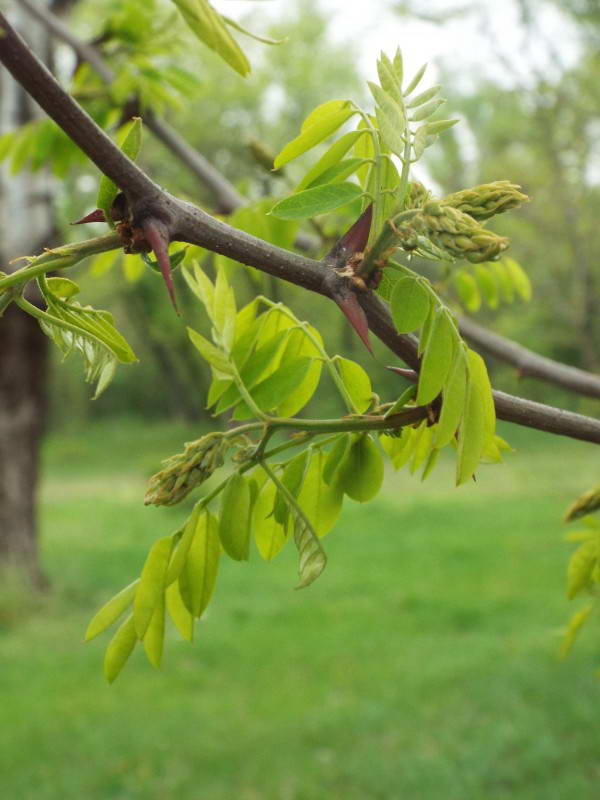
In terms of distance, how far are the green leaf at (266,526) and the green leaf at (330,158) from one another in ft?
1.19

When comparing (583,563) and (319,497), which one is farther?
(583,563)

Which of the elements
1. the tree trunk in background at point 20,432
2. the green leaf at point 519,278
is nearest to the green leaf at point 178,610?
the green leaf at point 519,278

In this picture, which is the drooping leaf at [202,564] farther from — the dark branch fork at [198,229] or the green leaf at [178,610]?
the dark branch fork at [198,229]

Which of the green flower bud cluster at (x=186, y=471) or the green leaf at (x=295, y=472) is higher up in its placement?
the green flower bud cluster at (x=186, y=471)

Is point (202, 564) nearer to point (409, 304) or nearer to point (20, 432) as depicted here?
point (409, 304)

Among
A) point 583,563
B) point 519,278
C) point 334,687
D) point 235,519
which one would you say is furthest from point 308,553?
point 334,687

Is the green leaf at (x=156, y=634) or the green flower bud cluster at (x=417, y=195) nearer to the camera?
the green flower bud cluster at (x=417, y=195)

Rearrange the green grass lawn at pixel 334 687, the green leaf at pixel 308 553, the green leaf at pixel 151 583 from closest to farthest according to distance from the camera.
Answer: the green leaf at pixel 308 553, the green leaf at pixel 151 583, the green grass lawn at pixel 334 687

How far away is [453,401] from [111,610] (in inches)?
18.2

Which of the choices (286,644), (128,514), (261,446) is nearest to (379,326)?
(261,446)

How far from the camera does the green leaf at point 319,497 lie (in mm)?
1074

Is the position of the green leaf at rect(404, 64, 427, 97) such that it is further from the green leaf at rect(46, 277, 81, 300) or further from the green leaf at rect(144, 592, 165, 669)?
the green leaf at rect(144, 592, 165, 669)

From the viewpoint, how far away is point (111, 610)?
3.35 ft

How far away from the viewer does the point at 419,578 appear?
960 cm
